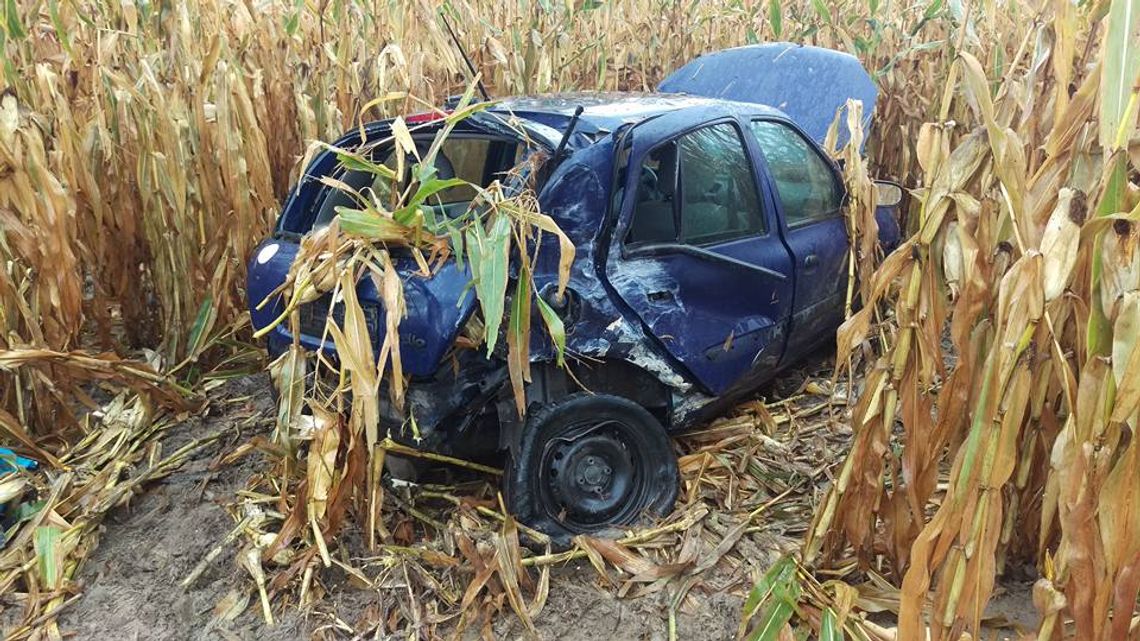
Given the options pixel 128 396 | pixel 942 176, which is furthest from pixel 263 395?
pixel 942 176

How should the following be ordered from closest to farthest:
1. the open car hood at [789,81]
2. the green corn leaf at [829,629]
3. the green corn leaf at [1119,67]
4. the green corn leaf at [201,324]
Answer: the green corn leaf at [1119,67] → the green corn leaf at [829,629] → the green corn leaf at [201,324] → the open car hood at [789,81]

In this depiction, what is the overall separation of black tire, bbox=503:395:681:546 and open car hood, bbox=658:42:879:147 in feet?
8.89

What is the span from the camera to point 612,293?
A: 3006mm

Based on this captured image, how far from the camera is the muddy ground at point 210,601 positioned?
8.72ft

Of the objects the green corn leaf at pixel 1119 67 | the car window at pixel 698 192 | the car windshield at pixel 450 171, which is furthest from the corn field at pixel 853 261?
the car window at pixel 698 192

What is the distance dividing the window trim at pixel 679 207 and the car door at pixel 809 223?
11cm

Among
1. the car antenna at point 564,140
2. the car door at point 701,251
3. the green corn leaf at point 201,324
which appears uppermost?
the car antenna at point 564,140

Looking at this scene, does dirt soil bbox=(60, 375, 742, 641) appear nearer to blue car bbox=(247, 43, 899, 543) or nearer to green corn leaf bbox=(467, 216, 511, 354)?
blue car bbox=(247, 43, 899, 543)

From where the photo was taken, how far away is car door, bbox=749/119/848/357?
3727 millimetres

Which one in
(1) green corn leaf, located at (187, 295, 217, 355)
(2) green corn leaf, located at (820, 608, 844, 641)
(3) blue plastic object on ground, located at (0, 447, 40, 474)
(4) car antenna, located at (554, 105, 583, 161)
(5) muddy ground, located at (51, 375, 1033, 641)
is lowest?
(5) muddy ground, located at (51, 375, 1033, 641)

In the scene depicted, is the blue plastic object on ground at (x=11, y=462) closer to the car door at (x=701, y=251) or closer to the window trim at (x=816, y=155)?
the car door at (x=701, y=251)

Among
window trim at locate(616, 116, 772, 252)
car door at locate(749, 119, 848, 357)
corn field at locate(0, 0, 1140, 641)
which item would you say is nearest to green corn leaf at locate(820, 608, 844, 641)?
corn field at locate(0, 0, 1140, 641)

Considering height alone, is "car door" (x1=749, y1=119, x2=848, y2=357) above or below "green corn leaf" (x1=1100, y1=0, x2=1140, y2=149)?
below

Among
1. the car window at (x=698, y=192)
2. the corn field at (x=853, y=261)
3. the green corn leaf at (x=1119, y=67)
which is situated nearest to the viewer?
the green corn leaf at (x=1119, y=67)
